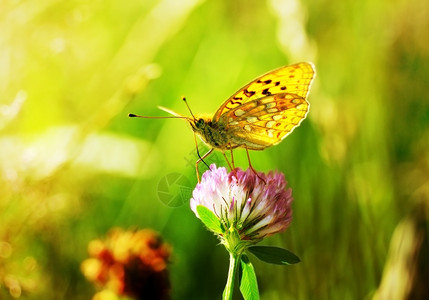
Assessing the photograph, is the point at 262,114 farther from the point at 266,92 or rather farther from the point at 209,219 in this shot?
the point at 209,219

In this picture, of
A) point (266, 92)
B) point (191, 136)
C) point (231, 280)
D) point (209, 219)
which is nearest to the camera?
point (231, 280)

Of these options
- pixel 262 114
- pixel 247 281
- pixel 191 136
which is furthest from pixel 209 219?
pixel 191 136

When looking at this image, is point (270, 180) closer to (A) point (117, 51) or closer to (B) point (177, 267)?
(B) point (177, 267)

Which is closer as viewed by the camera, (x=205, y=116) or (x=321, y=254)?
(x=205, y=116)

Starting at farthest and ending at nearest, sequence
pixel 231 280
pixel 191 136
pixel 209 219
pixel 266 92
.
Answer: pixel 191 136 → pixel 266 92 → pixel 209 219 → pixel 231 280

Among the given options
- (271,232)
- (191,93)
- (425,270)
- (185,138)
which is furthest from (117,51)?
(271,232)
